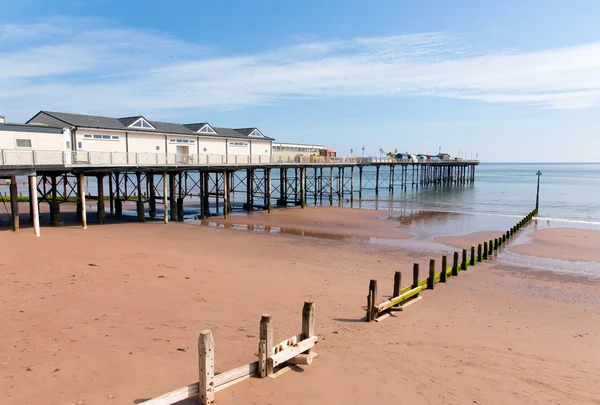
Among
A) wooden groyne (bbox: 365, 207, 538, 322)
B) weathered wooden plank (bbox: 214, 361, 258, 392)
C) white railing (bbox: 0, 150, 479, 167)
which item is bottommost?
wooden groyne (bbox: 365, 207, 538, 322)

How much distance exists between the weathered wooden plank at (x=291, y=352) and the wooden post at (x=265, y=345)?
0.09 meters

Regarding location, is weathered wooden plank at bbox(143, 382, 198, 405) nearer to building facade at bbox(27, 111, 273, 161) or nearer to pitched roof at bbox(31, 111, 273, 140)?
building facade at bbox(27, 111, 273, 161)

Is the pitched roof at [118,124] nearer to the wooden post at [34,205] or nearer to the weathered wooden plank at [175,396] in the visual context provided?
the wooden post at [34,205]

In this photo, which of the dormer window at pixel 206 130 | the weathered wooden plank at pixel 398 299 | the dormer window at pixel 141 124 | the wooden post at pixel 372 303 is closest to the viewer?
the wooden post at pixel 372 303

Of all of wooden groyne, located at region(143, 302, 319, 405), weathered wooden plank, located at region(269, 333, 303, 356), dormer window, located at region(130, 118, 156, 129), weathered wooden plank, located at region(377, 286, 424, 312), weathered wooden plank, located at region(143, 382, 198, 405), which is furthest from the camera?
dormer window, located at region(130, 118, 156, 129)

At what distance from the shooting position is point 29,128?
76.6 ft

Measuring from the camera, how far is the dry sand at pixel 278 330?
786 centimetres

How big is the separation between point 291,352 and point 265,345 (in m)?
0.73

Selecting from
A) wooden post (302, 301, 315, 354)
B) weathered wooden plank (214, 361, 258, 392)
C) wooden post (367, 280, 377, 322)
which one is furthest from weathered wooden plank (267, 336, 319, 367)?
wooden post (367, 280, 377, 322)

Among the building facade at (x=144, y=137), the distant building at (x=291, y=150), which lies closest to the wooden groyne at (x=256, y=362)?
the building facade at (x=144, y=137)

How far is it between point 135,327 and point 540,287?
49.3ft

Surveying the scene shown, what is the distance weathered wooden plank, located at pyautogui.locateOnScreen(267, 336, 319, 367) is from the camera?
26.3ft

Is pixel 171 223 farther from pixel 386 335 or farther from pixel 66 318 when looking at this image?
pixel 386 335

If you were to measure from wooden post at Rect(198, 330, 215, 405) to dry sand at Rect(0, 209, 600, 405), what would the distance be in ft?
1.07
